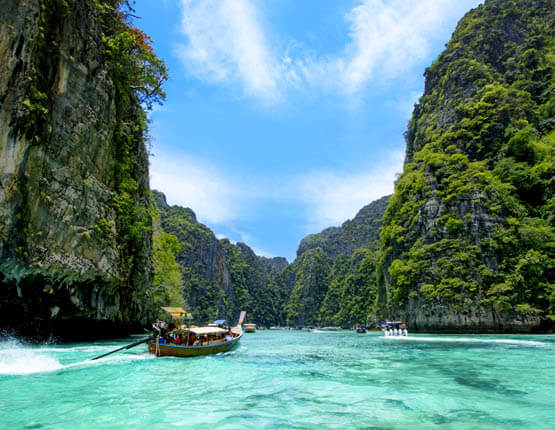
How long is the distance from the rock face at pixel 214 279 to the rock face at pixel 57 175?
58.8 meters

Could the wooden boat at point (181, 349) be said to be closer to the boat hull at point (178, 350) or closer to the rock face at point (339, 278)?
the boat hull at point (178, 350)

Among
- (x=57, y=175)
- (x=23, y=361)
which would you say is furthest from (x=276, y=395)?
(x=57, y=175)

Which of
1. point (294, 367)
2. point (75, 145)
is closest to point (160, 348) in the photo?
point (294, 367)

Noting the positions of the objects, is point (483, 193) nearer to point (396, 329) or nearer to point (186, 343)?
point (396, 329)

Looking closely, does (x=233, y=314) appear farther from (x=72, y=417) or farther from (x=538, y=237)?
(x=72, y=417)

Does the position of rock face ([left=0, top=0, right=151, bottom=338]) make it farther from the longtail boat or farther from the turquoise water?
the longtail boat

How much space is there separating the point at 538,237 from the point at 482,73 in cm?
3213

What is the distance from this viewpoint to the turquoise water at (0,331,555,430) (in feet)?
22.3

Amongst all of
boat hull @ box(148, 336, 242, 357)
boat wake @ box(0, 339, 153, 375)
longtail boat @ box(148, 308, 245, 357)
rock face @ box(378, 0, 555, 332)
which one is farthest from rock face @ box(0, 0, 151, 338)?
rock face @ box(378, 0, 555, 332)

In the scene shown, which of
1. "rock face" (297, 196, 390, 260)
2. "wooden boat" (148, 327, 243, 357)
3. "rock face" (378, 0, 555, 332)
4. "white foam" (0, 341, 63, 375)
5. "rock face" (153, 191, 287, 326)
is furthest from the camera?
"rock face" (297, 196, 390, 260)

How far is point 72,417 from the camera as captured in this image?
23.1 ft

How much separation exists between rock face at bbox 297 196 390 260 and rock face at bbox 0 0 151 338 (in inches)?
4845

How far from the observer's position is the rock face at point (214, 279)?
100750 millimetres

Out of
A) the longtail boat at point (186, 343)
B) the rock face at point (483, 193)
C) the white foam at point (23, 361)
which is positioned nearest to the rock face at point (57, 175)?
the white foam at point (23, 361)
